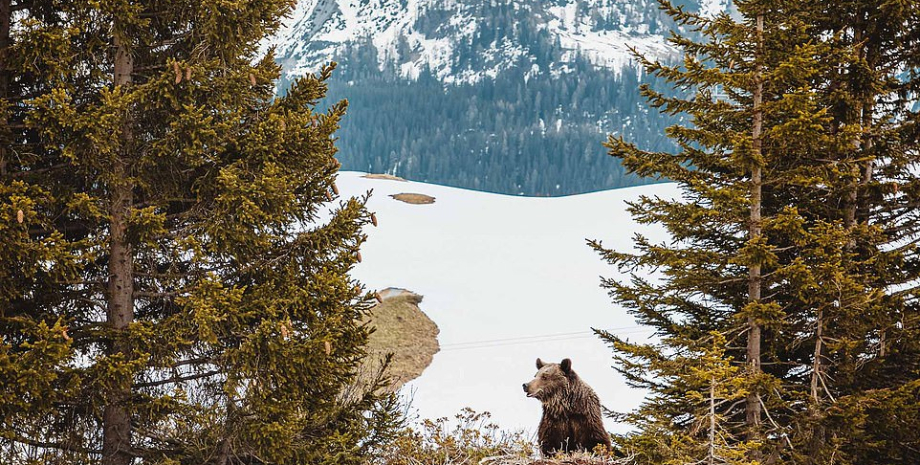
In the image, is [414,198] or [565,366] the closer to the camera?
[565,366]

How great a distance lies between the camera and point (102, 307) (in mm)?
6609

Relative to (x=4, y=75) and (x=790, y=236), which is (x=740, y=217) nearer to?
(x=790, y=236)

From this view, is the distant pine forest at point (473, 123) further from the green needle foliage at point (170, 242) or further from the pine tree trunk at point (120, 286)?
the pine tree trunk at point (120, 286)

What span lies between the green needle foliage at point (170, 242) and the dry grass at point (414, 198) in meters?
16.9

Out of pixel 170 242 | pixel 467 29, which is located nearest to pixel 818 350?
pixel 170 242

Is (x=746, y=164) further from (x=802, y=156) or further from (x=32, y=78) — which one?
(x=32, y=78)

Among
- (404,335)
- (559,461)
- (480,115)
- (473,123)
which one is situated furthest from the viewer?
(480,115)

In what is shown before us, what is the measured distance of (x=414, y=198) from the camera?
24.2 meters

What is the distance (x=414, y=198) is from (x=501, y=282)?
231 inches

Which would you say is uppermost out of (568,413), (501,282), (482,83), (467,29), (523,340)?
(467,29)

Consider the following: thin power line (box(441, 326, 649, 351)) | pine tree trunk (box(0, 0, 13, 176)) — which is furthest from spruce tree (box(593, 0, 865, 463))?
thin power line (box(441, 326, 649, 351))

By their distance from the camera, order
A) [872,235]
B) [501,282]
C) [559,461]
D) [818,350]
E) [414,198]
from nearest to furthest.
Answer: [559,461] < [818,350] < [872,235] < [501,282] < [414,198]

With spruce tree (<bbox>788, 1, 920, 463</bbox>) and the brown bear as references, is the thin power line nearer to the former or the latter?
spruce tree (<bbox>788, 1, 920, 463</bbox>)

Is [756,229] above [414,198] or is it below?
above
